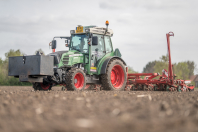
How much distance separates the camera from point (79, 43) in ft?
38.5

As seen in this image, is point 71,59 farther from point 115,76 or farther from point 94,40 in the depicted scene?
point 115,76

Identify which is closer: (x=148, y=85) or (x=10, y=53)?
(x=148, y=85)

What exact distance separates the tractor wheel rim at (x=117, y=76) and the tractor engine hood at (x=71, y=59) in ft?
6.25

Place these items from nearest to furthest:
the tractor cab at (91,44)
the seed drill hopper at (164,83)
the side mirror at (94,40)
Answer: the side mirror at (94,40), the tractor cab at (91,44), the seed drill hopper at (164,83)

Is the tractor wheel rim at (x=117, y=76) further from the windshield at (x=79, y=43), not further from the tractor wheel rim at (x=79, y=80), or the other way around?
the tractor wheel rim at (x=79, y=80)

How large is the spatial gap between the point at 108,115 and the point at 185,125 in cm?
115

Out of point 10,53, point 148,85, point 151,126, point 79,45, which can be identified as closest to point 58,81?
point 79,45

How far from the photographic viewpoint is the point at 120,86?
12.4m

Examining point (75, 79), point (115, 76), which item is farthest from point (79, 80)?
point (115, 76)

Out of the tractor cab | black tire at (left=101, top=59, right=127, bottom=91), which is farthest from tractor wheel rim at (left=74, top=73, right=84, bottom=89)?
black tire at (left=101, top=59, right=127, bottom=91)

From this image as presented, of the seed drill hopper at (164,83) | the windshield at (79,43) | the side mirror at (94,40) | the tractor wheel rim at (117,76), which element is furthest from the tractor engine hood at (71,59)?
the seed drill hopper at (164,83)

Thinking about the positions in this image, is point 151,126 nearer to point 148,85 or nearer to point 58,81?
point 58,81

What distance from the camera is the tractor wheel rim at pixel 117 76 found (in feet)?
40.9

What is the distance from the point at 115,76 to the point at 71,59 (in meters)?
2.61
